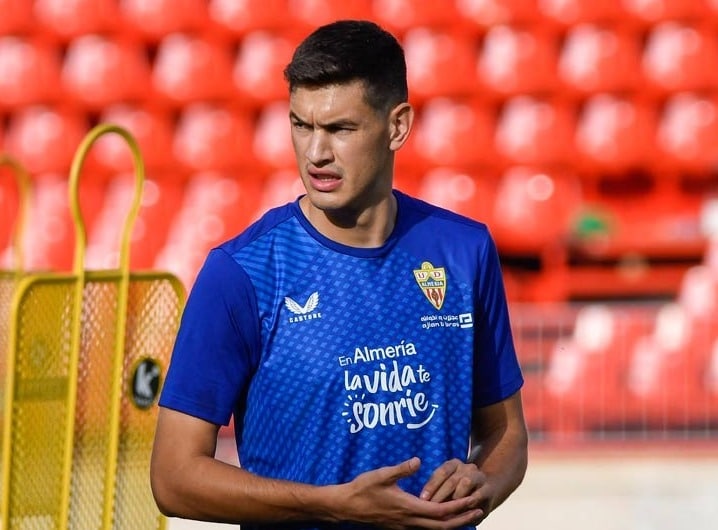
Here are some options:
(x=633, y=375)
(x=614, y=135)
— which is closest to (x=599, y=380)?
(x=633, y=375)

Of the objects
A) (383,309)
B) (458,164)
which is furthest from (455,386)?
(458,164)

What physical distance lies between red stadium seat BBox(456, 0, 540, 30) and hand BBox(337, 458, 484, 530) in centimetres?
1014

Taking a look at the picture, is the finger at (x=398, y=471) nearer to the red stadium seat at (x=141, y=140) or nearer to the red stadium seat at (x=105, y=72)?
the red stadium seat at (x=141, y=140)

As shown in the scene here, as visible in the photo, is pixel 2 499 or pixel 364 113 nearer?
pixel 364 113

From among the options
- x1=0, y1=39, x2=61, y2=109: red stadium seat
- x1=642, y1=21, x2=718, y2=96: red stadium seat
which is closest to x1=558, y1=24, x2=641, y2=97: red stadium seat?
x1=642, y1=21, x2=718, y2=96: red stadium seat

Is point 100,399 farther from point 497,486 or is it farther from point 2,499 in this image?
point 497,486

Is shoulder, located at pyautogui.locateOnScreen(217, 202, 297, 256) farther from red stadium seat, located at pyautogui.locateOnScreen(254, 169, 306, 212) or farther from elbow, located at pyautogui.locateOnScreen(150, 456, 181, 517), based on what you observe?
red stadium seat, located at pyautogui.locateOnScreen(254, 169, 306, 212)

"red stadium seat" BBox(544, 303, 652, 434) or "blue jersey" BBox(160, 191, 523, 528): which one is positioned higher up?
"blue jersey" BBox(160, 191, 523, 528)

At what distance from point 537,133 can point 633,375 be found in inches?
108

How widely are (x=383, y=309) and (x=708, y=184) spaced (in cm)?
1011

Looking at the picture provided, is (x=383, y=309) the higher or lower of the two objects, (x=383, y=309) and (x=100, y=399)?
the higher

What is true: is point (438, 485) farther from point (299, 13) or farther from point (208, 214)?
point (299, 13)

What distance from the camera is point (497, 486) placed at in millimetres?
2738

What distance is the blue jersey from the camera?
2582 millimetres
